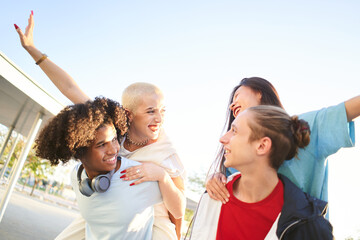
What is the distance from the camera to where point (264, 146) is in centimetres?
170

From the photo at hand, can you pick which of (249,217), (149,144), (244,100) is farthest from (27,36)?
(249,217)

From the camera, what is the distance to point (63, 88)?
255 cm

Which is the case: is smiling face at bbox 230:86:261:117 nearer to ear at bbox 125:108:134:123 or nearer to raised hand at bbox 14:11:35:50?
ear at bbox 125:108:134:123

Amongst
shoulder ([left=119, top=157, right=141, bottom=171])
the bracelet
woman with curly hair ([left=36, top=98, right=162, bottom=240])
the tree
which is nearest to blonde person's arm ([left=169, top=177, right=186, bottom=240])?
woman with curly hair ([left=36, top=98, right=162, bottom=240])

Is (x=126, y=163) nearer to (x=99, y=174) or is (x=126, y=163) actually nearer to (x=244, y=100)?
(x=99, y=174)

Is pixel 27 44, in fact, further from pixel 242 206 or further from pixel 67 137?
pixel 242 206

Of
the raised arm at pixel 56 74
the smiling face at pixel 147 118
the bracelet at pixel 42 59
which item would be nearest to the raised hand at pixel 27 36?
the raised arm at pixel 56 74

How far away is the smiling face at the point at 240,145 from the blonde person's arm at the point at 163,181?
0.49 m

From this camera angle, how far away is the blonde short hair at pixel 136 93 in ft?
8.04

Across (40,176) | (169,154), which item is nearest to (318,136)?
(169,154)

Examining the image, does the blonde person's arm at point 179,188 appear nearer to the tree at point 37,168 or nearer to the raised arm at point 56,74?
the raised arm at point 56,74

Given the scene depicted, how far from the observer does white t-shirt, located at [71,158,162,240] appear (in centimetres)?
188

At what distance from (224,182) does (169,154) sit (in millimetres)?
518

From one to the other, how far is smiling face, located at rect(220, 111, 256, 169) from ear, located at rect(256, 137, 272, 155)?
29 mm
